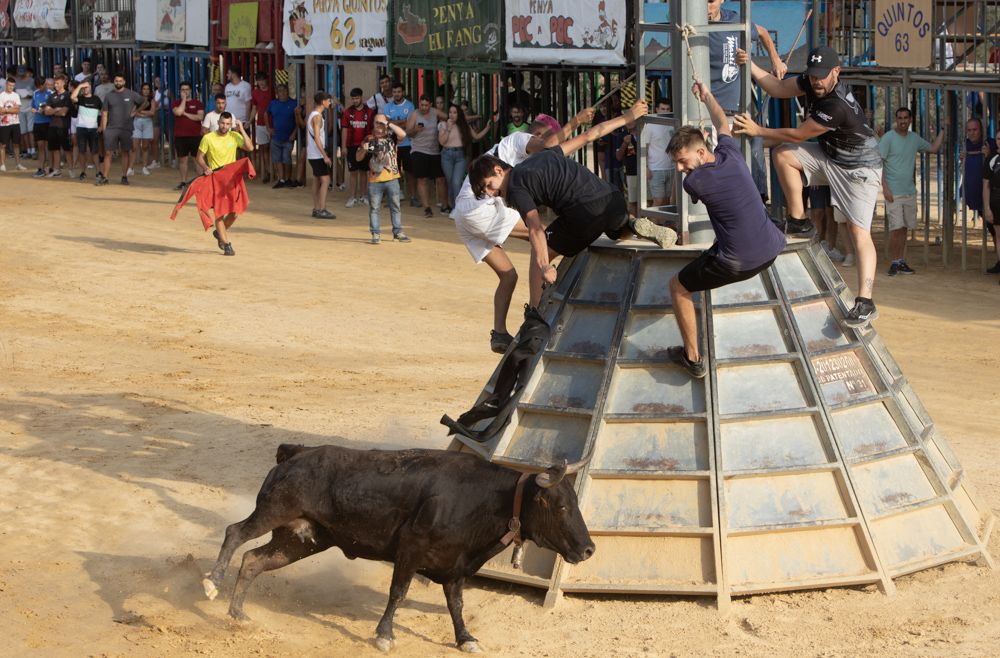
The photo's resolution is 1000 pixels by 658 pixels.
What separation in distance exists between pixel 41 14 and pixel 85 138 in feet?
37.2

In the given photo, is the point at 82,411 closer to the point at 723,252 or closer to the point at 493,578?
the point at 493,578

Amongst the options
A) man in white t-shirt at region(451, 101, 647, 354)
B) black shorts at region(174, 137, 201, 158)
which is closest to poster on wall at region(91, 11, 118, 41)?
black shorts at region(174, 137, 201, 158)

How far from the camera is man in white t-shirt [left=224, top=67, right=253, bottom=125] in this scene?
27891mm

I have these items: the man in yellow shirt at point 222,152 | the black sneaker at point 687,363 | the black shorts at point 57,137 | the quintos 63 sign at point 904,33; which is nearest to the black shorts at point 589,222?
the black sneaker at point 687,363

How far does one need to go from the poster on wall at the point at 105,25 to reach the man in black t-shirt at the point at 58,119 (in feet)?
16.9

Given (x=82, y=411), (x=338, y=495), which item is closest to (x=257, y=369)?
(x=82, y=411)

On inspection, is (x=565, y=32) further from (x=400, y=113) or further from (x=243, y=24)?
(x=243, y=24)

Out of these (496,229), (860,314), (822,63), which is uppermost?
(822,63)

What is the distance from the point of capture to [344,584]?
9078 millimetres

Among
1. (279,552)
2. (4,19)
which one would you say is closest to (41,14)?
(4,19)

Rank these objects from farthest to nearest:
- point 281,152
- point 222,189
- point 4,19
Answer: point 4,19 < point 281,152 < point 222,189

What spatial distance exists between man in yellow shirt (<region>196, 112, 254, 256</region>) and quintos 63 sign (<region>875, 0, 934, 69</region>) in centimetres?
887

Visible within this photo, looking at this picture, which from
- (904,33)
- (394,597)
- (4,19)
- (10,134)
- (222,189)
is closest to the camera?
(394,597)

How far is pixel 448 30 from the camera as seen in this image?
2453cm
